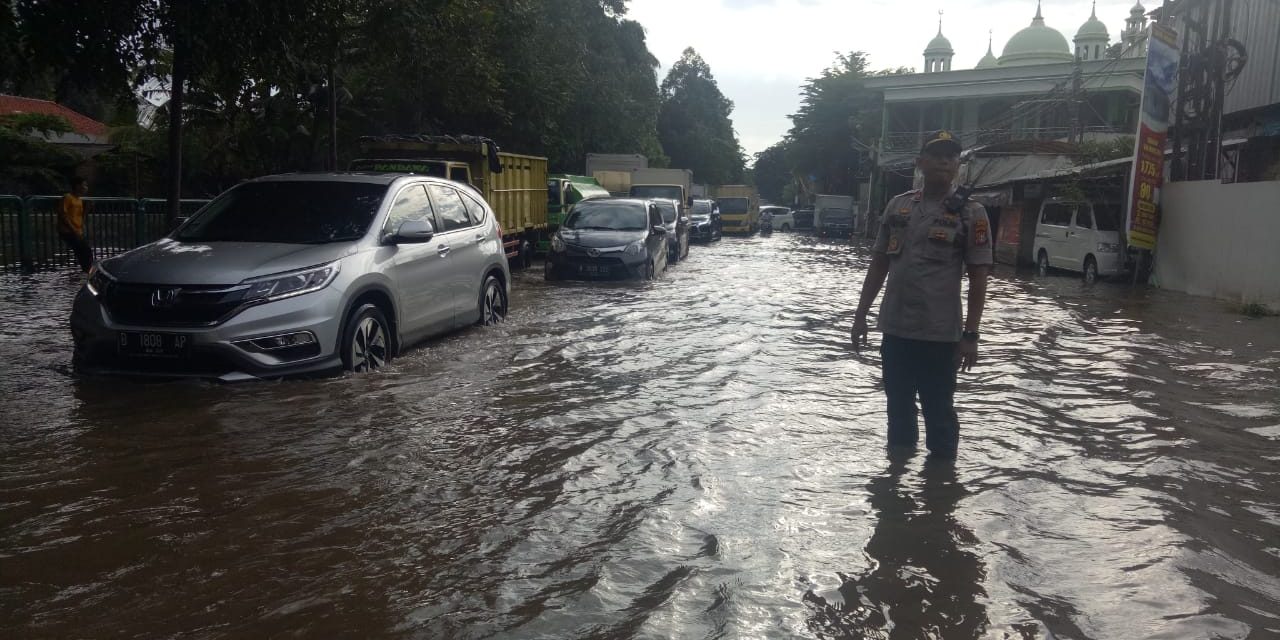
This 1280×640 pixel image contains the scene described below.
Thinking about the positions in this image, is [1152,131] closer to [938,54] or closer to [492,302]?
[492,302]

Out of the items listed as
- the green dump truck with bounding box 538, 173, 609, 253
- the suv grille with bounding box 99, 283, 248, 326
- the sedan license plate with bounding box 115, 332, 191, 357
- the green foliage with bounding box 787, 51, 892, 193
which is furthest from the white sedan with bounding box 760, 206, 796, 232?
the sedan license plate with bounding box 115, 332, 191, 357

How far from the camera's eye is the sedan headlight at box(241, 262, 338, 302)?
6.94 meters

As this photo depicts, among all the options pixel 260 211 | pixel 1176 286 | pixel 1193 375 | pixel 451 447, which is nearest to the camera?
pixel 451 447

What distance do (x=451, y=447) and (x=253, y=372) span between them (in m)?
1.80

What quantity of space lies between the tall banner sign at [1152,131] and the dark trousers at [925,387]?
1511 centimetres

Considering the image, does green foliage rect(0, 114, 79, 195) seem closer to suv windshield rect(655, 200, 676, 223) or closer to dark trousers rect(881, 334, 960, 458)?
suv windshield rect(655, 200, 676, 223)

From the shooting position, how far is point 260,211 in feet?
27.4

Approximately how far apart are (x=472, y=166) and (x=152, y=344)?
11532 millimetres

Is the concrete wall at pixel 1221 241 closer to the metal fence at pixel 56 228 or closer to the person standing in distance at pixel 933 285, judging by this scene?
the person standing in distance at pixel 933 285

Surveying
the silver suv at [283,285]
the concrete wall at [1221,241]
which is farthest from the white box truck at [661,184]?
the silver suv at [283,285]

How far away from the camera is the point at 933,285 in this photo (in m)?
5.18

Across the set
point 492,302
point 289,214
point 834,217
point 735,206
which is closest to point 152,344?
point 289,214

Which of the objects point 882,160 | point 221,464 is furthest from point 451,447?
point 882,160

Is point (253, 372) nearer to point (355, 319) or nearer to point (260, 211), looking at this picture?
point (355, 319)
